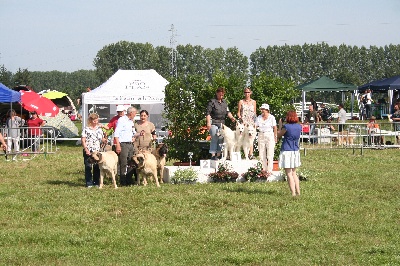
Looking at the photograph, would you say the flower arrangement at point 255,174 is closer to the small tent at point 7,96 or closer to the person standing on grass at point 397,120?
the person standing on grass at point 397,120

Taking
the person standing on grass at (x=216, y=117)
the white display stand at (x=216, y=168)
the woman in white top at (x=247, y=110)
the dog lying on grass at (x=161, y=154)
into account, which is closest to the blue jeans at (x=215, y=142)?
the person standing on grass at (x=216, y=117)

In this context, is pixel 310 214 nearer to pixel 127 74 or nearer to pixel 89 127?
pixel 89 127

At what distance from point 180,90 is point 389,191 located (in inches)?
211

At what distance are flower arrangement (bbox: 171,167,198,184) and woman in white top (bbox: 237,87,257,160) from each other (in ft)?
5.68

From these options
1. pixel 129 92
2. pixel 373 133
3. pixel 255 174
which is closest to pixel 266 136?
pixel 255 174

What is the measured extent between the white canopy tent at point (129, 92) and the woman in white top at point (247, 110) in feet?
39.6

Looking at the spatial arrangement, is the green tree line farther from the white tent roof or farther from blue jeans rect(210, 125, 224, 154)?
blue jeans rect(210, 125, 224, 154)

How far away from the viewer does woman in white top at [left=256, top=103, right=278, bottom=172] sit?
16.3m

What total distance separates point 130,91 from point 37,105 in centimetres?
404

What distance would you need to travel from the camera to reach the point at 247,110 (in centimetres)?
1709

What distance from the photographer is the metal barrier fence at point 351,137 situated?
2454 centimetres

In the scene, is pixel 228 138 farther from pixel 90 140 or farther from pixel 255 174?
pixel 90 140

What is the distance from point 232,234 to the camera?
10875mm

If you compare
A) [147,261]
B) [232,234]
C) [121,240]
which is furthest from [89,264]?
[232,234]
